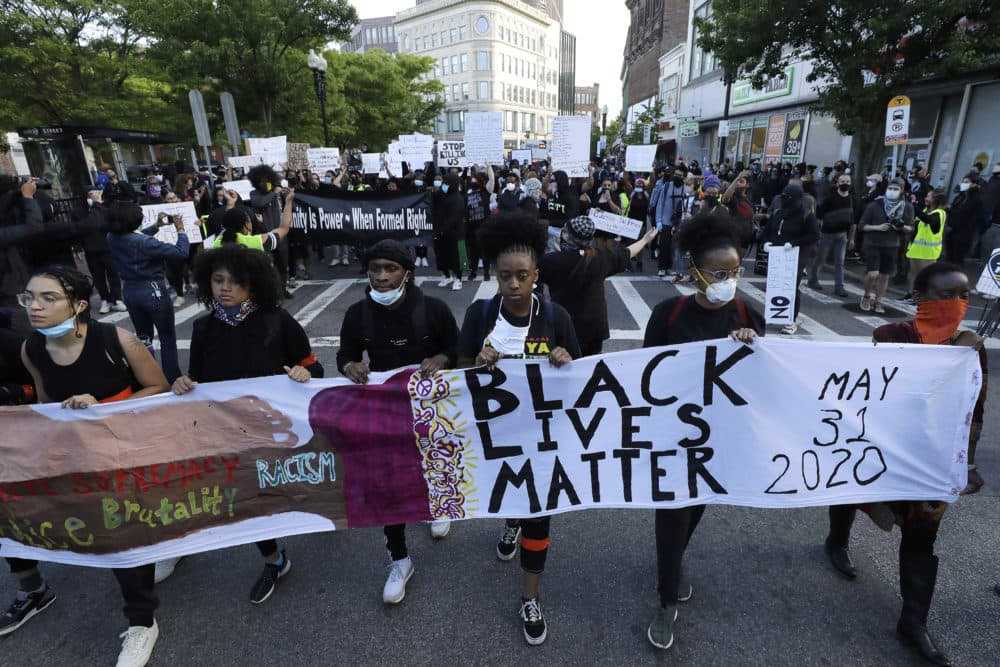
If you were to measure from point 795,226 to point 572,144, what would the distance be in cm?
441

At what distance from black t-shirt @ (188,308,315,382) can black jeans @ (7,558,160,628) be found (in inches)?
→ 38.7

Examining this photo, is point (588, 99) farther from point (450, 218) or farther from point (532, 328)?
point (532, 328)

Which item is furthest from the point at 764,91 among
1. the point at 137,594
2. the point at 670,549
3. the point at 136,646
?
the point at 136,646

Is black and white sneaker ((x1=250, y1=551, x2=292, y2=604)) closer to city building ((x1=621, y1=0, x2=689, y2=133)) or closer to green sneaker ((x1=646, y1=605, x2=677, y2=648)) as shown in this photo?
green sneaker ((x1=646, y1=605, x2=677, y2=648))

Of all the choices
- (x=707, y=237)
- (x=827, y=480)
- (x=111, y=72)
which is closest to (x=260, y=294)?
(x=707, y=237)

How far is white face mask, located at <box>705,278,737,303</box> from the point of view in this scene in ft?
8.73

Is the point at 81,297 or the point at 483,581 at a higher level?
the point at 81,297

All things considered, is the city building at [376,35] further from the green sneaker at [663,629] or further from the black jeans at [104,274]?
the green sneaker at [663,629]

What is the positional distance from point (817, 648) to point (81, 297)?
3998 millimetres

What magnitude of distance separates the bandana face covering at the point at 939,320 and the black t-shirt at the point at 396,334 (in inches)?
94.2

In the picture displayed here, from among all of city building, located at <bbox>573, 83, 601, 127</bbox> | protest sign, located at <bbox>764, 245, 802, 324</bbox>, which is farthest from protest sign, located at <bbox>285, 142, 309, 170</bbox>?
city building, located at <bbox>573, 83, 601, 127</bbox>

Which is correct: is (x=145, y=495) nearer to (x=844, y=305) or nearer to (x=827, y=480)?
(x=827, y=480)

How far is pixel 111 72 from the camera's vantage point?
22.1 meters

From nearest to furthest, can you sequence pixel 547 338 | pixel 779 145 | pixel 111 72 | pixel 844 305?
pixel 547 338 → pixel 844 305 → pixel 111 72 → pixel 779 145
